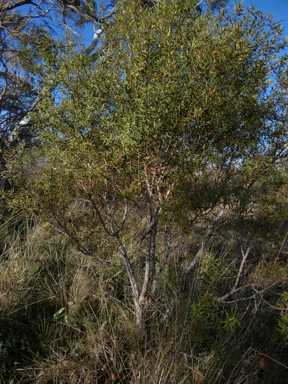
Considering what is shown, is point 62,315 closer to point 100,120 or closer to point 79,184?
point 79,184

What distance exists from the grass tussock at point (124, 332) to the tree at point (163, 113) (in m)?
0.48

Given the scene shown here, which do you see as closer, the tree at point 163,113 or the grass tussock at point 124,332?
the tree at point 163,113

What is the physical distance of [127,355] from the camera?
2.36 meters

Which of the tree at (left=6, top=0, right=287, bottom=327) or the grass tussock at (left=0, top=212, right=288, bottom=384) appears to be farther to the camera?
the grass tussock at (left=0, top=212, right=288, bottom=384)

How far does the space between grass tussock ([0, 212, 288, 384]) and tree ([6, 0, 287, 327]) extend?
1.58 ft

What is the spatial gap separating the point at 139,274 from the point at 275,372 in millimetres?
1671

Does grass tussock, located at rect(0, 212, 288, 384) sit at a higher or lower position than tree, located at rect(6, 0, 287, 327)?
lower

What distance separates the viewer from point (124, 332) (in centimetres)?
249

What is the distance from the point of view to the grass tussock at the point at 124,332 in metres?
2.06

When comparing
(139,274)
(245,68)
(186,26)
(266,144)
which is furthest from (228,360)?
(186,26)

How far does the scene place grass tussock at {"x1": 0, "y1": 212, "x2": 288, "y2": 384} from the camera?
6.77 feet

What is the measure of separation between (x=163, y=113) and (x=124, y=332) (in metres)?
1.97

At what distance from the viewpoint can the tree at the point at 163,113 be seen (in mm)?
1900

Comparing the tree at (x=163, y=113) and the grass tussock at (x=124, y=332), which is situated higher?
the tree at (x=163, y=113)
